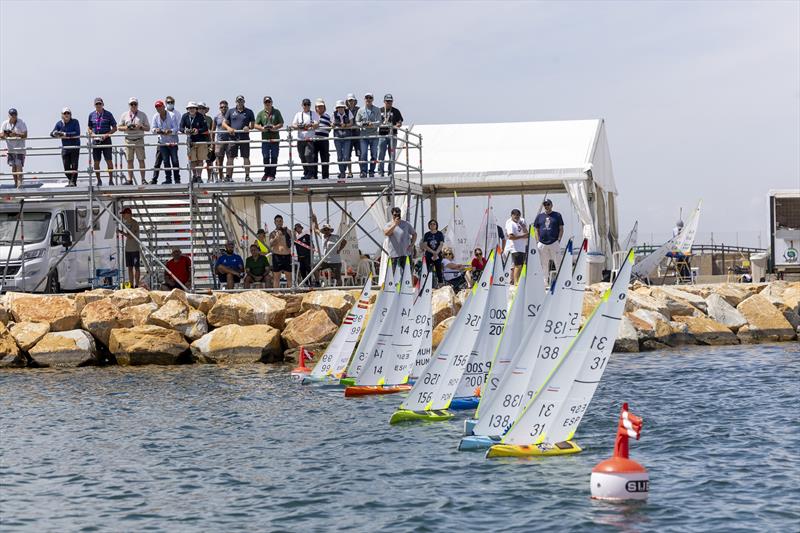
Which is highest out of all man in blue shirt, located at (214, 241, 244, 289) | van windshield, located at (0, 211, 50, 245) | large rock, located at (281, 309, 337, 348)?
van windshield, located at (0, 211, 50, 245)

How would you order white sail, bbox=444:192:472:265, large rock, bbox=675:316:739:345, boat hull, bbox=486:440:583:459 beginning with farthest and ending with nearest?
white sail, bbox=444:192:472:265 → large rock, bbox=675:316:739:345 → boat hull, bbox=486:440:583:459

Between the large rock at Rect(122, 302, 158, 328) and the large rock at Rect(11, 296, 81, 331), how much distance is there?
4.12 ft

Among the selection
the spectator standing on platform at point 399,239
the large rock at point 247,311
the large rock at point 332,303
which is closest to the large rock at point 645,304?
the spectator standing on platform at point 399,239

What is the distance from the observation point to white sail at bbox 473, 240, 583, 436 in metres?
16.8

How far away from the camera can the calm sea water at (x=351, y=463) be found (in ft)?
46.7

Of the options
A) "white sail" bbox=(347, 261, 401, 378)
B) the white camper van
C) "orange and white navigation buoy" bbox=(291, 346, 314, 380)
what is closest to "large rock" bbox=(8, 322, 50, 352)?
the white camper van

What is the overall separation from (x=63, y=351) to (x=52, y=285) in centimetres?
345

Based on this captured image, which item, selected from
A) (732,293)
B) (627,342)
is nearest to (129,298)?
(627,342)

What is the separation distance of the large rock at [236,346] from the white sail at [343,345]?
11.1ft

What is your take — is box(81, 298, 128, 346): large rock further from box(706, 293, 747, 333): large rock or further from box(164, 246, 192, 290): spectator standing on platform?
box(706, 293, 747, 333): large rock

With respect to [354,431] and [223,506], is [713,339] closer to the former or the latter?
[354,431]

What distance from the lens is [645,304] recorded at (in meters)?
32.5

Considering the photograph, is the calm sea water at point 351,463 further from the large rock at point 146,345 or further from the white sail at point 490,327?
the large rock at point 146,345

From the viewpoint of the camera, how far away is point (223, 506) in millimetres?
15016
